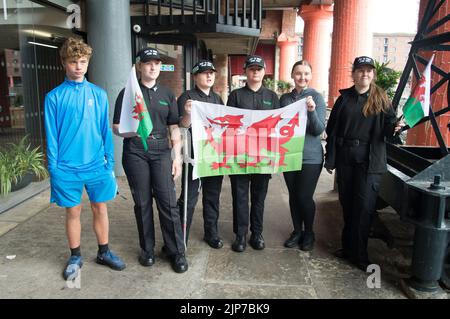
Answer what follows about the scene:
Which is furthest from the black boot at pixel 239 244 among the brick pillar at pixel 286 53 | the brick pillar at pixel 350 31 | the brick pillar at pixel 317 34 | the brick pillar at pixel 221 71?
the brick pillar at pixel 286 53

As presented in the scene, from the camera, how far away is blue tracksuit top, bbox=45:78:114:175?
124 inches

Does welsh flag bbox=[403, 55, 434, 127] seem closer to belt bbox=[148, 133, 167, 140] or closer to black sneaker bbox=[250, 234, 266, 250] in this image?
black sneaker bbox=[250, 234, 266, 250]

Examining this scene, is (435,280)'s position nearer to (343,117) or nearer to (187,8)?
(343,117)

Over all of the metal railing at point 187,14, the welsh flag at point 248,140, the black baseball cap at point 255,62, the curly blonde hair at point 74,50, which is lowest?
the welsh flag at point 248,140

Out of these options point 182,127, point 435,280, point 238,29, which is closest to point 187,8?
point 238,29

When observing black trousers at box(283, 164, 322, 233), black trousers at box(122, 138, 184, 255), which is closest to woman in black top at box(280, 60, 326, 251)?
black trousers at box(283, 164, 322, 233)

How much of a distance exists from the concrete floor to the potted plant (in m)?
0.60

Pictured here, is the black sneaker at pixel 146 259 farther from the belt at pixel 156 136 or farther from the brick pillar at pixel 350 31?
the brick pillar at pixel 350 31

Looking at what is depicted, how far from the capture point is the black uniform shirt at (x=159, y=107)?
11.2 ft

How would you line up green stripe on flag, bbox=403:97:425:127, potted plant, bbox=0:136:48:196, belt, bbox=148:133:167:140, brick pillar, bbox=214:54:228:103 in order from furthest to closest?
brick pillar, bbox=214:54:228:103, potted plant, bbox=0:136:48:196, belt, bbox=148:133:167:140, green stripe on flag, bbox=403:97:425:127

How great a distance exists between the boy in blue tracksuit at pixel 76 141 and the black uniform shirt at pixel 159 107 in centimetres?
14

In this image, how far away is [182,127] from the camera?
3766 mm

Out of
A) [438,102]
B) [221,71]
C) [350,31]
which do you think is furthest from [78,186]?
[221,71]

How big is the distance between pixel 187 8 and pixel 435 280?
6199 mm
